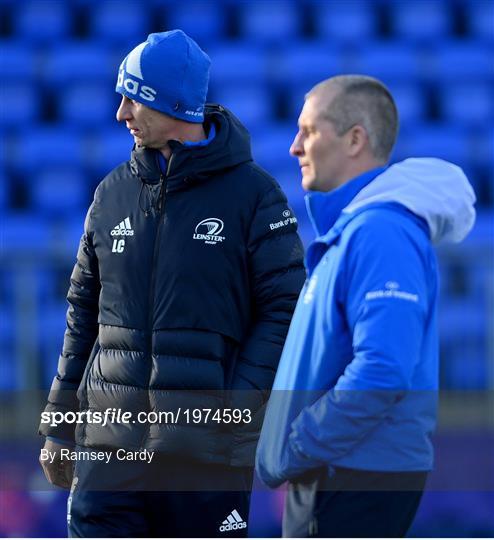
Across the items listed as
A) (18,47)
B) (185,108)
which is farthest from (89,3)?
(185,108)

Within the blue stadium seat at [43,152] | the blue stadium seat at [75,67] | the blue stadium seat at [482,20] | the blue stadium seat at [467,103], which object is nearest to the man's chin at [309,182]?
the blue stadium seat at [43,152]

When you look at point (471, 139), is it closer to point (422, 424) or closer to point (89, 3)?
point (89, 3)

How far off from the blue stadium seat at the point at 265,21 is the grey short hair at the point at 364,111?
250 inches

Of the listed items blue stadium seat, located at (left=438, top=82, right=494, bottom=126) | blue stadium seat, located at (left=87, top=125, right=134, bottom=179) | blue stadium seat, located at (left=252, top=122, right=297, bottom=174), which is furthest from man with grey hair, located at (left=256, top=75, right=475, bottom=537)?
blue stadium seat, located at (left=438, top=82, right=494, bottom=126)

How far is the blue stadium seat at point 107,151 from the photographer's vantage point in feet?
26.7

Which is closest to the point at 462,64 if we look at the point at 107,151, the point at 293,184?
the point at 293,184

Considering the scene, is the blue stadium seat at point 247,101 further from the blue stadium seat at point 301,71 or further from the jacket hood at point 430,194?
the jacket hood at point 430,194

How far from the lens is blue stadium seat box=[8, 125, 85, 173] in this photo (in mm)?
8172

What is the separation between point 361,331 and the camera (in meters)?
2.45

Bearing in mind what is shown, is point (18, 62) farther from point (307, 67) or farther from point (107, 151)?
point (307, 67)

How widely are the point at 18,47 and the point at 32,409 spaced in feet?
12.1

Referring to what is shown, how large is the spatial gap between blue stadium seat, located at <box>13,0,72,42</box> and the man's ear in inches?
254

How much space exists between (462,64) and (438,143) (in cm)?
80

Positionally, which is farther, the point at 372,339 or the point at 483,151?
the point at 483,151
